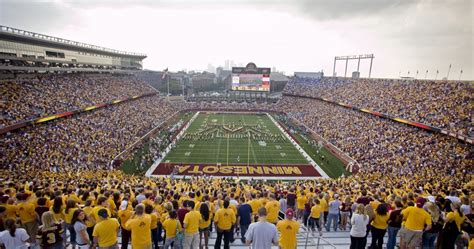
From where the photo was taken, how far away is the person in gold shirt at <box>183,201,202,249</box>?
18.1 ft

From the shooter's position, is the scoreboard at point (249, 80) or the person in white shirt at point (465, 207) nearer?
the person in white shirt at point (465, 207)

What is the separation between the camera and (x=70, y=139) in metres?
25.1

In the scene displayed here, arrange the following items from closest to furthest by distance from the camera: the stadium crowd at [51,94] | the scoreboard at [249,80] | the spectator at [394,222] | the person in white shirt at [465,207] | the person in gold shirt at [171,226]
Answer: the person in gold shirt at [171,226] < the spectator at [394,222] < the person in white shirt at [465,207] < the stadium crowd at [51,94] < the scoreboard at [249,80]

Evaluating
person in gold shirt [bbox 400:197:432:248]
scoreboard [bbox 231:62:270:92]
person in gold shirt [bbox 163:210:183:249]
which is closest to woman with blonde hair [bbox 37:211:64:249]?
person in gold shirt [bbox 163:210:183:249]

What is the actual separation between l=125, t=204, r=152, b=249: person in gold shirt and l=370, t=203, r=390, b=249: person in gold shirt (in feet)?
17.2

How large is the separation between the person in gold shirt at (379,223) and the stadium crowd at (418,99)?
862 inches

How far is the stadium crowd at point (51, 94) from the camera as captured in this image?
2377cm

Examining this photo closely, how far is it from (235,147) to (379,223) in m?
28.0

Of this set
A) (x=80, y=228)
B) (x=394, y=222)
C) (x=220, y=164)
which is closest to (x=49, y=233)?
(x=80, y=228)

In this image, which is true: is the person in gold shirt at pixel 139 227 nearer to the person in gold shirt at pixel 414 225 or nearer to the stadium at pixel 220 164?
the stadium at pixel 220 164

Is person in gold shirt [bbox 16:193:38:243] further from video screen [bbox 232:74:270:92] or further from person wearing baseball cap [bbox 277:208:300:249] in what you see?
video screen [bbox 232:74:270:92]

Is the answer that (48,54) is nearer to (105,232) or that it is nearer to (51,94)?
(51,94)

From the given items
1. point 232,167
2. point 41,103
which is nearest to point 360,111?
point 232,167

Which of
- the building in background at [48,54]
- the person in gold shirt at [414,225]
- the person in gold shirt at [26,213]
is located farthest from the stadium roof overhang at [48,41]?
the person in gold shirt at [414,225]
